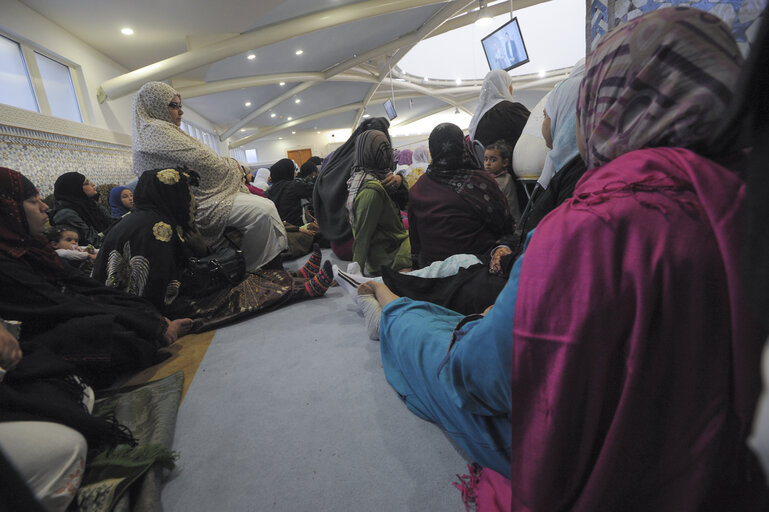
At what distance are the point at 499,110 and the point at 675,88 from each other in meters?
2.02

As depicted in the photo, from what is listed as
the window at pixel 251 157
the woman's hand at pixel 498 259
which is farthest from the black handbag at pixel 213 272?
the window at pixel 251 157

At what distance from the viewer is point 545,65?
14234mm

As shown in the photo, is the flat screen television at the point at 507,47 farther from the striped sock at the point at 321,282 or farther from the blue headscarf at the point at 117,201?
the blue headscarf at the point at 117,201

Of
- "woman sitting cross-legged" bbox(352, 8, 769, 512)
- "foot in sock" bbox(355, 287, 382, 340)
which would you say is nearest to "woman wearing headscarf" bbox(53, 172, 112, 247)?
"foot in sock" bbox(355, 287, 382, 340)

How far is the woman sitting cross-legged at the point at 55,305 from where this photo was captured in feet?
3.79

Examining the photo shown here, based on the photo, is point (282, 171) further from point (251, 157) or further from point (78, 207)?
point (251, 157)

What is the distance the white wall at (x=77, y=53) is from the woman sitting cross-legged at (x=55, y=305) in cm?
282

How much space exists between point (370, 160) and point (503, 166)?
89 centimetres

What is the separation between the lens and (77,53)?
439 centimetres

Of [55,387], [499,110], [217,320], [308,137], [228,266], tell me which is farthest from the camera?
[308,137]

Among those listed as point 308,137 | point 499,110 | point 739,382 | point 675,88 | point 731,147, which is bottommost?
point 739,382

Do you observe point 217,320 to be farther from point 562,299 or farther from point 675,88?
point 675,88

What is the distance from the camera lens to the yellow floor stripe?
1419mm

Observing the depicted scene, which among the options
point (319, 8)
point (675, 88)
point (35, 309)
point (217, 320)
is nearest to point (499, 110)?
point (675, 88)
